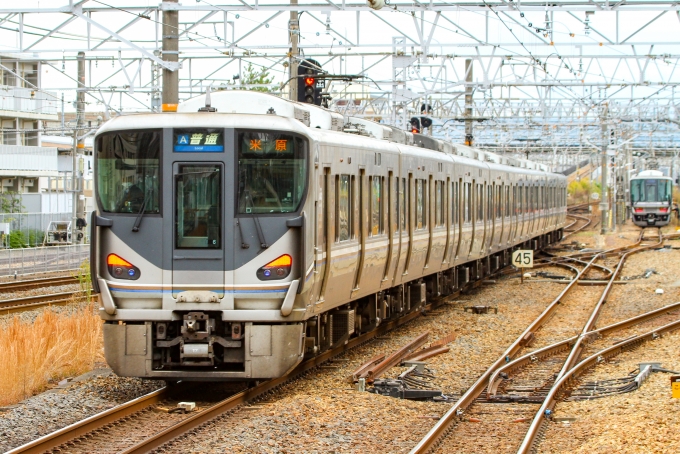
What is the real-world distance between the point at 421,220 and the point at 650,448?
841 centimetres

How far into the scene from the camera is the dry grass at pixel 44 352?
32.6 feet

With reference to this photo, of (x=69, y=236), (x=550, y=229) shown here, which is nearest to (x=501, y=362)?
(x=550, y=229)

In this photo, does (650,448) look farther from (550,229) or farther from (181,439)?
(550,229)

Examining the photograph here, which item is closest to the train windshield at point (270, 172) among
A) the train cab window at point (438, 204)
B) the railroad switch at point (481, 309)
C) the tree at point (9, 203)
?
the train cab window at point (438, 204)

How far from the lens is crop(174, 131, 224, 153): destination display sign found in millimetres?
9695

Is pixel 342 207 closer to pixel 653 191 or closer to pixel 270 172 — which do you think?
pixel 270 172

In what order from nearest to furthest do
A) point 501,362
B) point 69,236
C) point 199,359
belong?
point 199,359
point 501,362
point 69,236

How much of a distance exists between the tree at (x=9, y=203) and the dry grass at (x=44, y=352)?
30022 millimetres

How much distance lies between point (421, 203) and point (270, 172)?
6538 mm

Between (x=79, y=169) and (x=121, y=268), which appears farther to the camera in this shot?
(x=79, y=169)

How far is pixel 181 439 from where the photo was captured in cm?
801

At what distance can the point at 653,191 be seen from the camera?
2037 inches

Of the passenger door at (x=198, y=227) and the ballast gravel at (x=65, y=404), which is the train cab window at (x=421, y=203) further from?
the passenger door at (x=198, y=227)

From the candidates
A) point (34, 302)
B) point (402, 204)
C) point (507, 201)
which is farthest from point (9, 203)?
point (402, 204)
